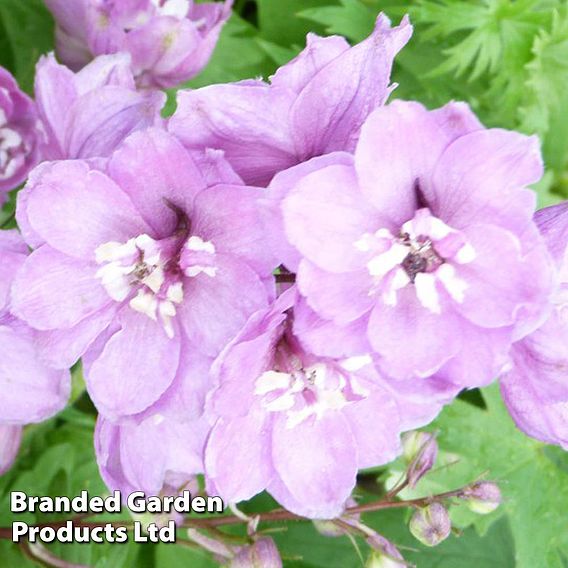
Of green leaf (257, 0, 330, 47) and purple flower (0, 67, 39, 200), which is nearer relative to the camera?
purple flower (0, 67, 39, 200)

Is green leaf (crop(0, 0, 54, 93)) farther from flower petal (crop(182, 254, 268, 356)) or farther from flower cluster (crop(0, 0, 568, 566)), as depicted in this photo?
flower petal (crop(182, 254, 268, 356))

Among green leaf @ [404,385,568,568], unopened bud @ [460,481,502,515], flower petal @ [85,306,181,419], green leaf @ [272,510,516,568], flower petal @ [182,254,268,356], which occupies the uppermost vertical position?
flower petal @ [182,254,268,356]

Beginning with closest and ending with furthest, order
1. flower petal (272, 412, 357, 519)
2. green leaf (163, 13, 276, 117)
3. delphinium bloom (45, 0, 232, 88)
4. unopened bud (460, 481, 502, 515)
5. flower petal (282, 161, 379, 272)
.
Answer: flower petal (282, 161, 379, 272) < flower petal (272, 412, 357, 519) < unopened bud (460, 481, 502, 515) < delphinium bloom (45, 0, 232, 88) < green leaf (163, 13, 276, 117)

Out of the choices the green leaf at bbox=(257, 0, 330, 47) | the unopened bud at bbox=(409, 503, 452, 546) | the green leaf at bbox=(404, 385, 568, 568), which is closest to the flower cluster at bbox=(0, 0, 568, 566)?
the unopened bud at bbox=(409, 503, 452, 546)

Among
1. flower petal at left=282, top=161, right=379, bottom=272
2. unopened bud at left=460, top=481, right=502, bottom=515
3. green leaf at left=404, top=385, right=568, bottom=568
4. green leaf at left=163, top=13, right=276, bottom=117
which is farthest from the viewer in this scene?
green leaf at left=163, top=13, right=276, bottom=117

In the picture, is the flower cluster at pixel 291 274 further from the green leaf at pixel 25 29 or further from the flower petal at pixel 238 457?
the green leaf at pixel 25 29

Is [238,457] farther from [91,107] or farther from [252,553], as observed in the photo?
[91,107]

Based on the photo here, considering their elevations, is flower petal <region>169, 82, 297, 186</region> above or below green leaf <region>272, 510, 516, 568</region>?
above
